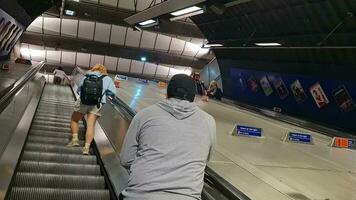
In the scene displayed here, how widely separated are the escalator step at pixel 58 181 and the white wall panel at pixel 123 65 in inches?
1180

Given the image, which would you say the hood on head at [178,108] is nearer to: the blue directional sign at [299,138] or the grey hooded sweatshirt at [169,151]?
the grey hooded sweatshirt at [169,151]

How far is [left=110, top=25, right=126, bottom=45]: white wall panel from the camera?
103 feet

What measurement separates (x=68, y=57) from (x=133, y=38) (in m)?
5.87

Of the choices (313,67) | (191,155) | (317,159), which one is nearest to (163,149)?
(191,155)

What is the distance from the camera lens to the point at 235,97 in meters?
19.3

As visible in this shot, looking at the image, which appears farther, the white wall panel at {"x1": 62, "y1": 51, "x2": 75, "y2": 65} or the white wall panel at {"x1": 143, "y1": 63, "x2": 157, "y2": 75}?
the white wall panel at {"x1": 143, "y1": 63, "x2": 157, "y2": 75}

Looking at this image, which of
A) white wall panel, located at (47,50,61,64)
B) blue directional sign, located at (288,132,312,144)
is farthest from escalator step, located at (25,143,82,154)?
white wall panel, located at (47,50,61,64)

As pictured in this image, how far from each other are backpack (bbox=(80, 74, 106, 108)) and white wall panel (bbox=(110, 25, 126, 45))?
25.0 m

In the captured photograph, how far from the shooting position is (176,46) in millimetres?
33625

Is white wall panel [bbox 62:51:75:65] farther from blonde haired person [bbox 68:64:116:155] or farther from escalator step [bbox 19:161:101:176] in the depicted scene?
escalator step [bbox 19:161:101:176]

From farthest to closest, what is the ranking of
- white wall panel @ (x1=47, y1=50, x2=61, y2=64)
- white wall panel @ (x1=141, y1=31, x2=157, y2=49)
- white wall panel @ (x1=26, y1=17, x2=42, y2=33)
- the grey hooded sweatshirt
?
white wall panel @ (x1=47, y1=50, x2=61, y2=64)
white wall panel @ (x1=141, y1=31, x2=157, y2=49)
white wall panel @ (x1=26, y1=17, x2=42, y2=33)
the grey hooded sweatshirt

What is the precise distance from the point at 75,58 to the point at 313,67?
80.9 feet

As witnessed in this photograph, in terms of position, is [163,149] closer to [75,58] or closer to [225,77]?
[225,77]

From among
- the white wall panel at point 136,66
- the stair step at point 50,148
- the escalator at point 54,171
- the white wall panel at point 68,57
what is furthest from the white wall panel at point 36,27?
the stair step at point 50,148
